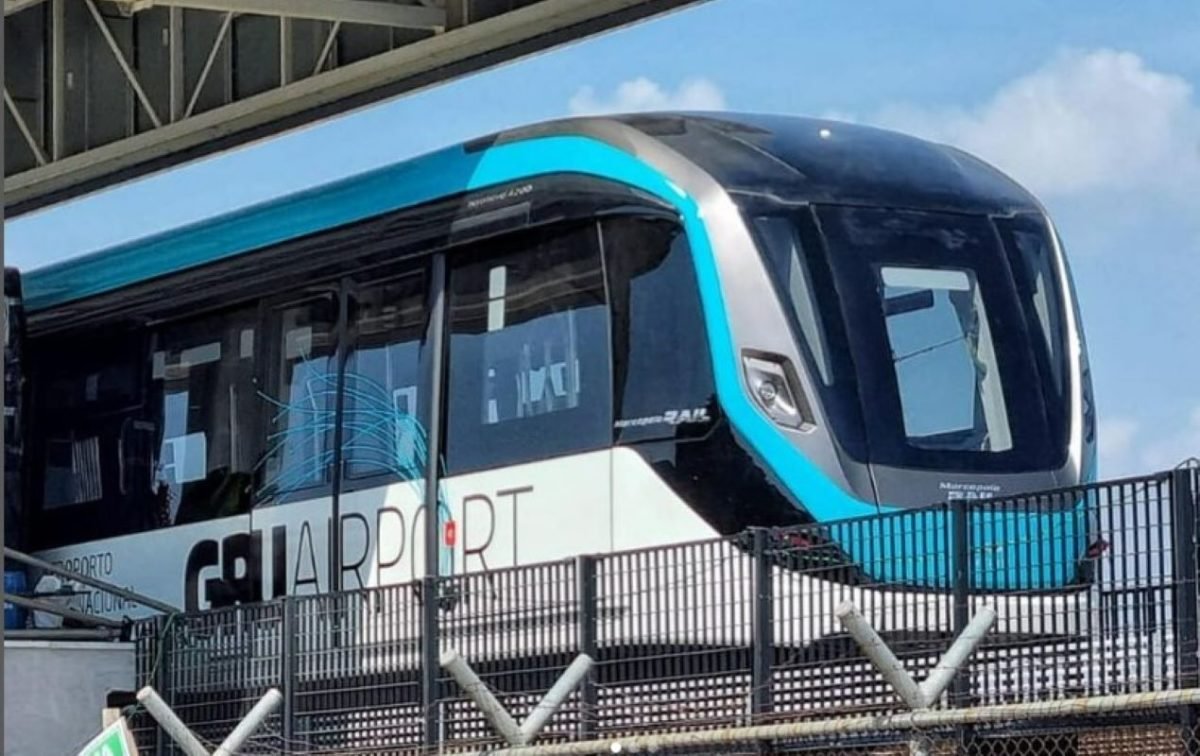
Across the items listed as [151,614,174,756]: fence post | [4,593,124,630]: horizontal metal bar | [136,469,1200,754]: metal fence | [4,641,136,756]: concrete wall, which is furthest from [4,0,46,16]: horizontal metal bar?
[136,469,1200,754]: metal fence

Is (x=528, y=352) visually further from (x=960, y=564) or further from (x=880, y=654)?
(x=880, y=654)

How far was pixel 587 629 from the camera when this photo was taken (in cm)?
1173

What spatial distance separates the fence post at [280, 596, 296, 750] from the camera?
539 inches

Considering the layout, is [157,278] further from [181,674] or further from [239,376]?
[181,674]

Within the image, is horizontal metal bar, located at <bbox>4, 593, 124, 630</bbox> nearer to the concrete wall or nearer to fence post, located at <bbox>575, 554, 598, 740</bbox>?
the concrete wall

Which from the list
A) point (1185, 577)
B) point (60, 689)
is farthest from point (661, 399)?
point (1185, 577)

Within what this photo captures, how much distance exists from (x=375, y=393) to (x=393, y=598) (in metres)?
2.56

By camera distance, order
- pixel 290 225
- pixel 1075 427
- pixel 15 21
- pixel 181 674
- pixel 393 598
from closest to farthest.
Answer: pixel 393 598 < pixel 1075 427 < pixel 181 674 < pixel 290 225 < pixel 15 21

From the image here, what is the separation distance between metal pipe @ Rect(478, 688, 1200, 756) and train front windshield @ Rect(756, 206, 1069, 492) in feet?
9.45

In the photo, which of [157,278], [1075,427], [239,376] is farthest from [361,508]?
[1075,427]

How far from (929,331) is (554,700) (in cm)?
430

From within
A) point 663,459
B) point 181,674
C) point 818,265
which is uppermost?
point 818,265

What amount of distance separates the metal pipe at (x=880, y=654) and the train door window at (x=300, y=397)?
281 inches

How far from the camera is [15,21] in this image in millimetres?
22266
